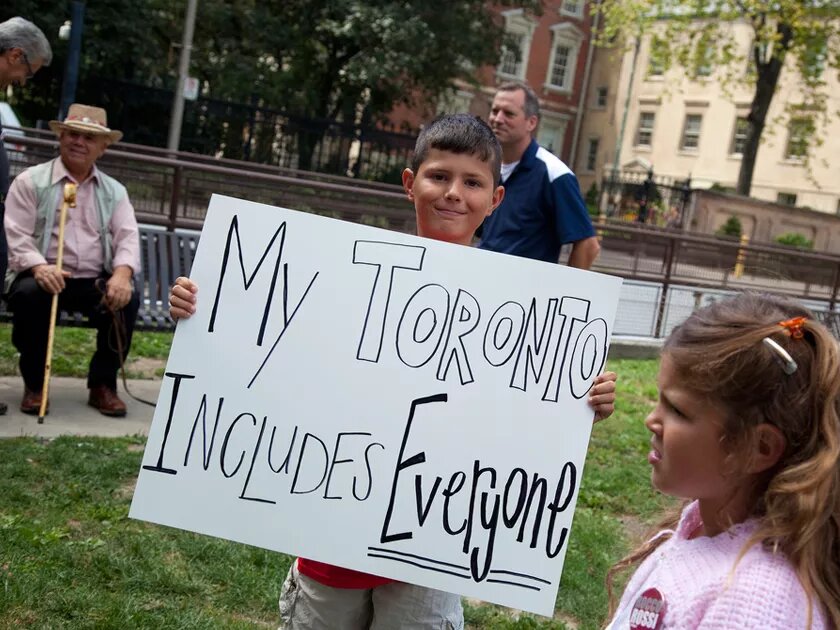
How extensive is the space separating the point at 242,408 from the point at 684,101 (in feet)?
147

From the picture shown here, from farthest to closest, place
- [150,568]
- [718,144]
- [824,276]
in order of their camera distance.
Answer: [718,144]
[824,276]
[150,568]

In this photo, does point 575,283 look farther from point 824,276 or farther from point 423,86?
point 423,86

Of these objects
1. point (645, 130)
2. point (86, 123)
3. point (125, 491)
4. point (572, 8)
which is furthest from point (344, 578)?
point (572, 8)

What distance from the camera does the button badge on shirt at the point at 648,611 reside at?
1551 millimetres

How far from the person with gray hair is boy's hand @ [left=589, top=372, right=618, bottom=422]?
3.47 m

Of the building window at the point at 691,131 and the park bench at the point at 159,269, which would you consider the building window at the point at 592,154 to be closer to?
the building window at the point at 691,131

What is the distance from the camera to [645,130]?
46438 mm

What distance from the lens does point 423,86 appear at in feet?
97.8

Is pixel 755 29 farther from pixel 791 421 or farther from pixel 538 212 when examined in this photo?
pixel 791 421

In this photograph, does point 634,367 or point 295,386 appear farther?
point 634,367

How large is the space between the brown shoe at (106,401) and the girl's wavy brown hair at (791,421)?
4470mm

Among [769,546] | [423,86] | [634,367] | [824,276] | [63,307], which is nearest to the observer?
[769,546]

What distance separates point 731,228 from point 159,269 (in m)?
26.1

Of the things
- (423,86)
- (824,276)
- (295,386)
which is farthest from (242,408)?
(423,86)
